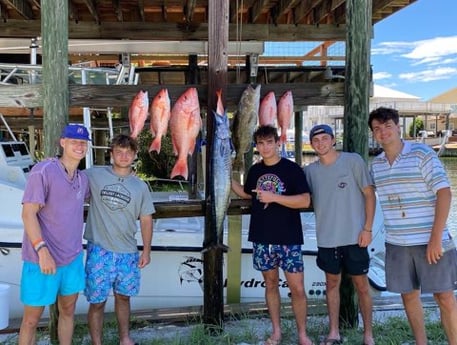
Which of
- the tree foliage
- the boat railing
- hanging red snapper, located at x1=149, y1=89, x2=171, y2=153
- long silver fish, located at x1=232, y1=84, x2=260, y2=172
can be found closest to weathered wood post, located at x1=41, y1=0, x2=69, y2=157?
hanging red snapper, located at x1=149, y1=89, x2=171, y2=153

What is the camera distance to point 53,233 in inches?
118

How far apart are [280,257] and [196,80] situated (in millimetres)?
4361

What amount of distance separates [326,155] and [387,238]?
735 mm

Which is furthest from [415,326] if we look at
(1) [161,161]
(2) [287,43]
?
(1) [161,161]

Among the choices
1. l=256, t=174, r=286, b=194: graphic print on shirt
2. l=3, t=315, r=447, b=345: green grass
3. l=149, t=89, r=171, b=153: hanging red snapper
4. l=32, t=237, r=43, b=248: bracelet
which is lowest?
l=3, t=315, r=447, b=345: green grass

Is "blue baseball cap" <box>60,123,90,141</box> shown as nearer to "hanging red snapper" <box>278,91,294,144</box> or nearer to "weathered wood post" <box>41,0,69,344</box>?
"weathered wood post" <box>41,0,69,344</box>

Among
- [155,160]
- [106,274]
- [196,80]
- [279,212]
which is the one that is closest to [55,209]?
[106,274]

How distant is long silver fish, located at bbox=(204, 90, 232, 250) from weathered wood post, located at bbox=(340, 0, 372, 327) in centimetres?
115

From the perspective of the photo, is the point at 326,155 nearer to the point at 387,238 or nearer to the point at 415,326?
the point at 387,238

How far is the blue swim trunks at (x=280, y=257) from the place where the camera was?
3529mm

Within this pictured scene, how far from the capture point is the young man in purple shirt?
289 centimetres

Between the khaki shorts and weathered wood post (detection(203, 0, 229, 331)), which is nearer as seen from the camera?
the khaki shorts

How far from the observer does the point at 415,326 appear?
342 centimetres

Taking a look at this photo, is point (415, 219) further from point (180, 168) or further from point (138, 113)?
point (138, 113)
